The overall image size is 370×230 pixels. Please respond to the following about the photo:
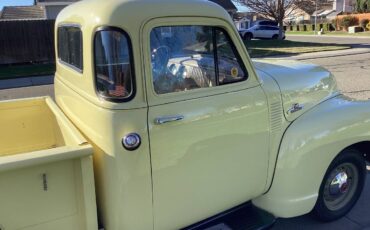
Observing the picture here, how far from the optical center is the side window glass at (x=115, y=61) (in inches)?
85.7

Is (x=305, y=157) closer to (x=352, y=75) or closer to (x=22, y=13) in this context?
(x=352, y=75)

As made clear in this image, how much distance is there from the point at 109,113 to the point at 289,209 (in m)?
1.64

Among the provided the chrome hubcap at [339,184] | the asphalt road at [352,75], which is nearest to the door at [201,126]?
the chrome hubcap at [339,184]

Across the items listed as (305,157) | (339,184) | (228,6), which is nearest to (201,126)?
(305,157)

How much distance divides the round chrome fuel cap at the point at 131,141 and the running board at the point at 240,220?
84 cm

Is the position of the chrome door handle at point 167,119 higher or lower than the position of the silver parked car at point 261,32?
lower

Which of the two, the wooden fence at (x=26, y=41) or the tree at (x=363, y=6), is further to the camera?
the tree at (x=363, y=6)

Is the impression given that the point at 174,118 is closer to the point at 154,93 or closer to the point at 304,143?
the point at 154,93

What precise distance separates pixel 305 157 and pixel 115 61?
1637 mm

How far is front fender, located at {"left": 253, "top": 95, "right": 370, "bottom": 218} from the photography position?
290 cm

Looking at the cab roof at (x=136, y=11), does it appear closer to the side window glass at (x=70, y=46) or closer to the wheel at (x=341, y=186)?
the side window glass at (x=70, y=46)

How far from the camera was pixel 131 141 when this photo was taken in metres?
2.19

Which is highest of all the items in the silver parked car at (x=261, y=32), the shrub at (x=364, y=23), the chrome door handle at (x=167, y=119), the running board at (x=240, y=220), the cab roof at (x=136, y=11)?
the shrub at (x=364, y=23)

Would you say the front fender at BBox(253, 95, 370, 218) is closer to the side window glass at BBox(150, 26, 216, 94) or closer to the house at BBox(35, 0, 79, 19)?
the side window glass at BBox(150, 26, 216, 94)
